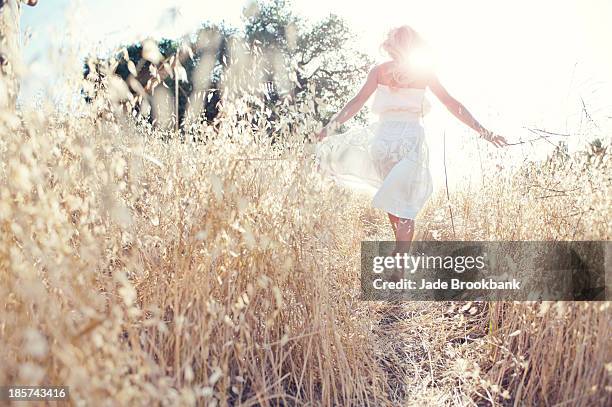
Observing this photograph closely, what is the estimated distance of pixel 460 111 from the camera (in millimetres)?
2896

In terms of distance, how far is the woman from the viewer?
9.69 ft

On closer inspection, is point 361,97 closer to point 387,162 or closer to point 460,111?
point 387,162

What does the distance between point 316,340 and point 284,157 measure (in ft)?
2.25

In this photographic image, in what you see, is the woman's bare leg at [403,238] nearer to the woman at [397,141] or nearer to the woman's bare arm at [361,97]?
the woman at [397,141]

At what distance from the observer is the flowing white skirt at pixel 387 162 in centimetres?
295

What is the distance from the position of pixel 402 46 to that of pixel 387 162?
0.72 meters

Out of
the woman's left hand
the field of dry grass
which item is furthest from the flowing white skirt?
the field of dry grass

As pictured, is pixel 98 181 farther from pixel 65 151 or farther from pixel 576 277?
pixel 576 277

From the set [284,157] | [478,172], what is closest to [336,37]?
[478,172]
